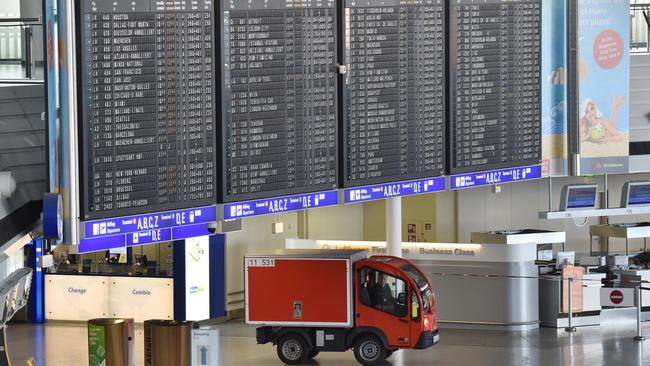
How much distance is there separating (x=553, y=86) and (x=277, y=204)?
622cm

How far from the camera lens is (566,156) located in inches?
765

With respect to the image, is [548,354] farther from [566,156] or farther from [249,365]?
[249,365]

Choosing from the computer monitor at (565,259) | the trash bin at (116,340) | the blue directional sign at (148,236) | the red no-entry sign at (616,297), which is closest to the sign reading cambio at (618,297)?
the red no-entry sign at (616,297)

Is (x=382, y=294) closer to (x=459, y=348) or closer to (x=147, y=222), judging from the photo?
(x=459, y=348)

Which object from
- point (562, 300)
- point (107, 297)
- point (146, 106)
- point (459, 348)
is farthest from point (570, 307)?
point (146, 106)

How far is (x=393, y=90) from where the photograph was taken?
15453mm

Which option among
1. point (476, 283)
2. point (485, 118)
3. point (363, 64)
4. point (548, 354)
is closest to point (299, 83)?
point (363, 64)

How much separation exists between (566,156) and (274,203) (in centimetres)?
680

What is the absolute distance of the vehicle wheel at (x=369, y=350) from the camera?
63.1 feet

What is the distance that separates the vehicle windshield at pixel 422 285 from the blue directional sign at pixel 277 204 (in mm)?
4741

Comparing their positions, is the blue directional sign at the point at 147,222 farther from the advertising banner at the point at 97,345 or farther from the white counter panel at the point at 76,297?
the white counter panel at the point at 76,297

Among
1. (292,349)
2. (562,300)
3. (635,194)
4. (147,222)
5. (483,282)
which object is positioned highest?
(147,222)

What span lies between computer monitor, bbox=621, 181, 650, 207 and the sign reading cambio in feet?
6.32

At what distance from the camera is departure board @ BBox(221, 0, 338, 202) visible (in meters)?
13.4
